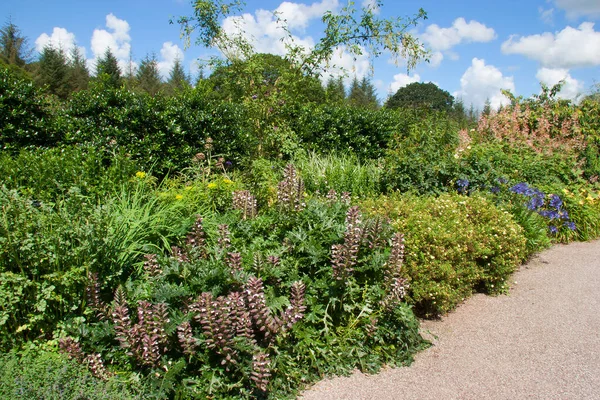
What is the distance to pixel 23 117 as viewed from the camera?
5793 millimetres

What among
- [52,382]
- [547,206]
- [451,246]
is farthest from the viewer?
[547,206]

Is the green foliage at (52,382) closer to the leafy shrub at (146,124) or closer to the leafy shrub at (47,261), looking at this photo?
the leafy shrub at (47,261)

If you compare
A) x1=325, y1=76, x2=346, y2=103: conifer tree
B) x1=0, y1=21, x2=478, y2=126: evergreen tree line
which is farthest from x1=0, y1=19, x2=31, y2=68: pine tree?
x1=325, y1=76, x2=346, y2=103: conifer tree

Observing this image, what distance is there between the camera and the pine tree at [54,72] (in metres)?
21.4

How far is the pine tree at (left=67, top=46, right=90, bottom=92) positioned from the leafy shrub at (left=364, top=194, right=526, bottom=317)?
20012 millimetres

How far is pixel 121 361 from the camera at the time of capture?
2.60 meters

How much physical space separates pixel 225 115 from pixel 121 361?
499 cm

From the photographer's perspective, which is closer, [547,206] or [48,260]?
[48,260]

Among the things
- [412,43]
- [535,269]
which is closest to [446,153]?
[535,269]

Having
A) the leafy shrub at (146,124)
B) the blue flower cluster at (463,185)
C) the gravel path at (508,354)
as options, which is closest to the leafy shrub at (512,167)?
the blue flower cluster at (463,185)

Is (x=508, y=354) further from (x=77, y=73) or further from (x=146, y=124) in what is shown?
(x=77, y=73)

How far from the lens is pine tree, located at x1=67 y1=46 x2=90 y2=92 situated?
22.6m

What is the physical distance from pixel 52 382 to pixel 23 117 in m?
4.74

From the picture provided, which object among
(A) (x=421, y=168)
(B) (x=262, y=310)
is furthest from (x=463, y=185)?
(B) (x=262, y=310)
